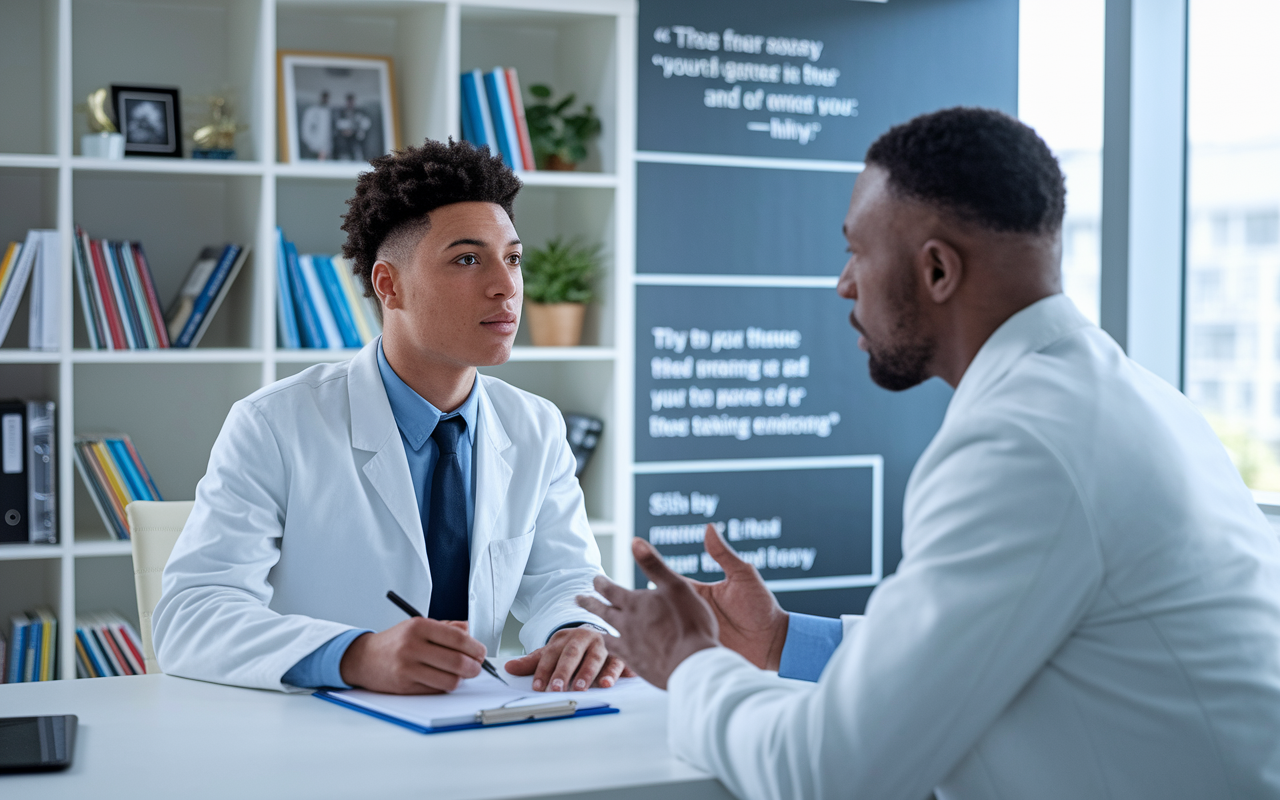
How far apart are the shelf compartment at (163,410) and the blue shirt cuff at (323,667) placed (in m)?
1.87

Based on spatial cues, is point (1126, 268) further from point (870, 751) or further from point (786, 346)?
point (870, 751)

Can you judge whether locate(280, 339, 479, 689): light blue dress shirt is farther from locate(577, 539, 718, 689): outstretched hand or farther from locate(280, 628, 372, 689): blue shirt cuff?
locate(577, 539, 718, 689): outstretched hand

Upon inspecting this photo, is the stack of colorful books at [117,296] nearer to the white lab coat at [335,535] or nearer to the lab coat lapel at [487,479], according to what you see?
the white lab coat at [335,535]

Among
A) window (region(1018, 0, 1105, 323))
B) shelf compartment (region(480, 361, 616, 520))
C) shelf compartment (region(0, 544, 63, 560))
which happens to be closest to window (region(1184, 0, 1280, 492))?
window (region(1018, 0, 1105, 323))

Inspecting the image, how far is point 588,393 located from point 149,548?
1808 millimetres

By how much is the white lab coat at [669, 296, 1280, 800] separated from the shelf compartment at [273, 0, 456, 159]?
2380 millimetres

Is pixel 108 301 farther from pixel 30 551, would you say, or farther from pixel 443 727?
pixel 443 727

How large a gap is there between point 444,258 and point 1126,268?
2.30m

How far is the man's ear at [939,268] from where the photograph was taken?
1140mm

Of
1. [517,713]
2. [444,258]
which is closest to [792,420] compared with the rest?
[444,258]

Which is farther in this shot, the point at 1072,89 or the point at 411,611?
the point at 1072,89

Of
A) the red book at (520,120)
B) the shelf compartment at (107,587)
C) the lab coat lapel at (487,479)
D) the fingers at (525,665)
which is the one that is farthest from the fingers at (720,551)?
the shelf compartment at (107,587)

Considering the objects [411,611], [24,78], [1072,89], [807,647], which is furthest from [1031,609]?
[1072,89]

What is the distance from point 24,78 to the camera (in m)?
3.11
